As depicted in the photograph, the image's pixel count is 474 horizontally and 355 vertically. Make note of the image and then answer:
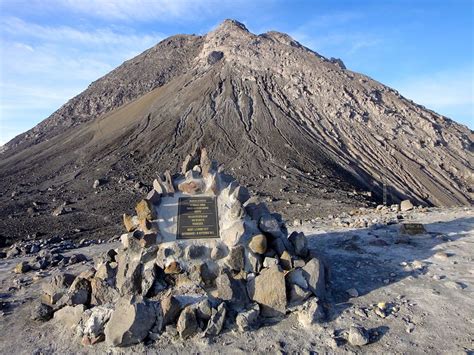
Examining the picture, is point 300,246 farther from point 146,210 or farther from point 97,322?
point 97,322

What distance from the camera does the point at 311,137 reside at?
33.4 metres

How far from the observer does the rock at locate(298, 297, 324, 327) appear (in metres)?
6.12

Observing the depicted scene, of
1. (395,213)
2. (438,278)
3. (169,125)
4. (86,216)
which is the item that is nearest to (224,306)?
(438,278)

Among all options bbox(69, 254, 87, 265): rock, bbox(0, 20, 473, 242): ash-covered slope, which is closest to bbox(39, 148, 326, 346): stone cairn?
bbox(69, 254, 87, 265): rock

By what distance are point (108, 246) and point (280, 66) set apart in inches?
1356

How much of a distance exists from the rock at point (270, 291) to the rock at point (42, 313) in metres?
3.34

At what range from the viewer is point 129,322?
5816mm

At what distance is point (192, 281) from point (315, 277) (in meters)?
2.02

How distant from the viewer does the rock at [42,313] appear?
22.3 feet

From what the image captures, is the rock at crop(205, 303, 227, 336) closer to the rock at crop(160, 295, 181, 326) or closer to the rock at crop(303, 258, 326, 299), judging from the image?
the rock at crop(160, 295, 181, 326)

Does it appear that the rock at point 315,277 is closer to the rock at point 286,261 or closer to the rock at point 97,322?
the rock at point 286,261

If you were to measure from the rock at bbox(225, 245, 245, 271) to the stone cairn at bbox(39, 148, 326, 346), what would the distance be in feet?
0.06

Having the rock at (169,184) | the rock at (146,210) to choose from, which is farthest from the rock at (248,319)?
the rock at (169,184)

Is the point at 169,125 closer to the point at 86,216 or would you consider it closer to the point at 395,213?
the point at 86,216
